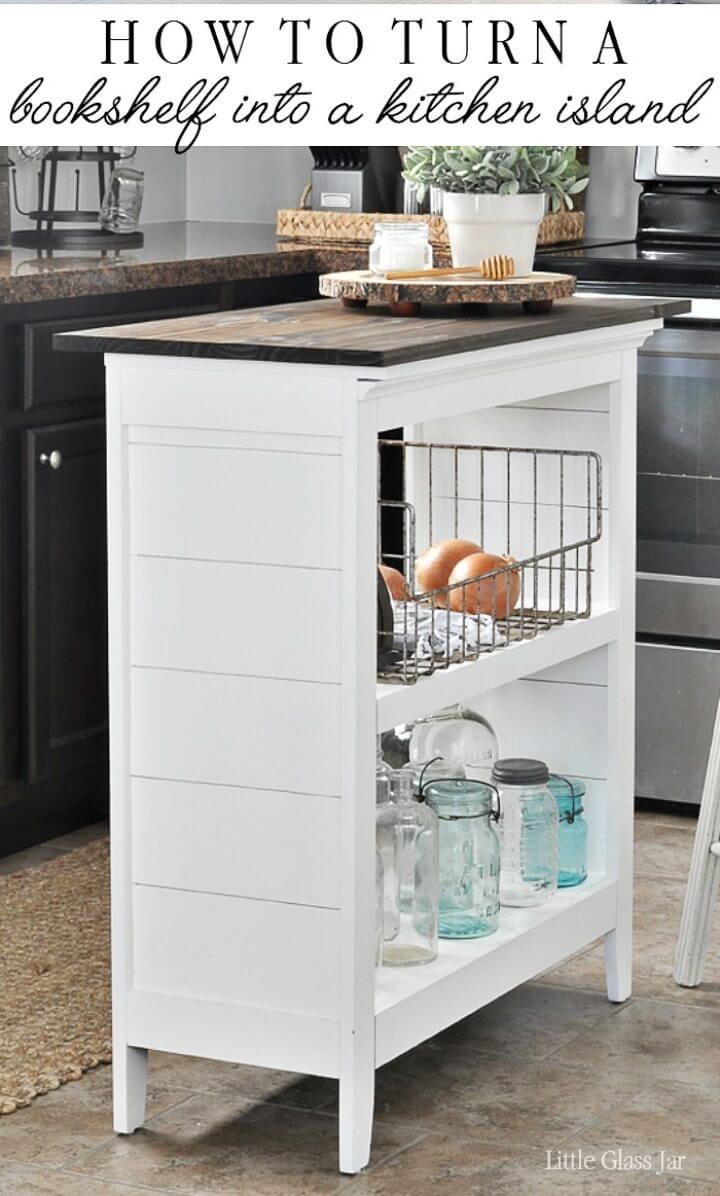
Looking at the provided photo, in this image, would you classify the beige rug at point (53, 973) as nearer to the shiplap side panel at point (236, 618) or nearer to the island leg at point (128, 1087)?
the island leg at point (128, 1087)

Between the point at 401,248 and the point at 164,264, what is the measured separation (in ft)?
3.26

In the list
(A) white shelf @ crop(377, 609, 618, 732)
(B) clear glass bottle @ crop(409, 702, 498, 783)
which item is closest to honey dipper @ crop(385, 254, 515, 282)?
(A) white shelf @ crop(377, 609, 618, 732)

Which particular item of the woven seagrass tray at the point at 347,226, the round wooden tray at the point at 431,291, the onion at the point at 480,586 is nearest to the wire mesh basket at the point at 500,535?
the onion at the point at 480,586

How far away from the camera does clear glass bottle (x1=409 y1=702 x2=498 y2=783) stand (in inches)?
101

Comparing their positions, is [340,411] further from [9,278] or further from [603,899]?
[9,278]

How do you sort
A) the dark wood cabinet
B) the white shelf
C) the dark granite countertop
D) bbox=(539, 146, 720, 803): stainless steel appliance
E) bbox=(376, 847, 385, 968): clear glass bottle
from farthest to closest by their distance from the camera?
bbox=(539, 146, 720, 803): stainless steel appliance, the dark wood cabinet, the dark granite countertop, bbox=(376, 847, 385, 968): clear glass bottle, the white shelf

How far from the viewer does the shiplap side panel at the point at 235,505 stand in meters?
1.99

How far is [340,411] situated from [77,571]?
1399mm

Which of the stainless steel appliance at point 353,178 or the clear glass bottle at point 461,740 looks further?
the stainless steel appliance at point 353,178

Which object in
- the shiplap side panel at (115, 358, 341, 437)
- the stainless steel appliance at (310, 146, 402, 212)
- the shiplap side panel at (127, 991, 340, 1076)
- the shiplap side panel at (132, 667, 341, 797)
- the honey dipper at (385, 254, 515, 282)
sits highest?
the stainless steel appliance at (310, 146, 402, 212)

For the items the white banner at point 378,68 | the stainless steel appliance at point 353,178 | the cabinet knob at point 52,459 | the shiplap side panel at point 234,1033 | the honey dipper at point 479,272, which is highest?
the white banner at point 378,68

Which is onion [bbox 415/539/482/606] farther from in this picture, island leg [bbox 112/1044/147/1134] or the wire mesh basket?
island leg [bbox 112/1044/147/1134]

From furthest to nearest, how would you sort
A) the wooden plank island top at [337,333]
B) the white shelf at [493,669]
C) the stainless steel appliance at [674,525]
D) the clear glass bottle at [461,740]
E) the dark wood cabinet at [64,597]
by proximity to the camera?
the stainless steel appliance at [674,525] < the dark wood cabinet at [64,597] < the clear glass bottle at [461,740] < the white shelf at [493,669] < the wooden plank island top at [337,333]

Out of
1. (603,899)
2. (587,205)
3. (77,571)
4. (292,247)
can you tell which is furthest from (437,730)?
(587,205)
